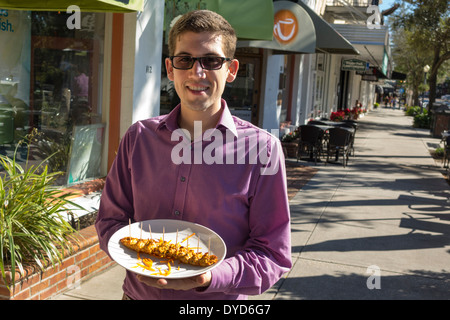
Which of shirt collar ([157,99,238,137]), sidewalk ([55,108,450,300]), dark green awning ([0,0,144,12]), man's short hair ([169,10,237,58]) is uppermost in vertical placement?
dark green awning ([0,0,144,12])

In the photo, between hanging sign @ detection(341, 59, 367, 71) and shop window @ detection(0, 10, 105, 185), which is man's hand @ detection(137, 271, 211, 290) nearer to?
shop window @ detection(0, 10, 105, 185)

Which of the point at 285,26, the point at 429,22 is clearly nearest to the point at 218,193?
the point at 285,26

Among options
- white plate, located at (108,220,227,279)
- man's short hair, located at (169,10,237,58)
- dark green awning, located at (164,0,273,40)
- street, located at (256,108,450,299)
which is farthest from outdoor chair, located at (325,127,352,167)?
white plate, located at (108,220,227,279)

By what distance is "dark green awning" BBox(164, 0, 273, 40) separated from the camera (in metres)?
7.56

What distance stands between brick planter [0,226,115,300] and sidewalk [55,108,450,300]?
0.11m

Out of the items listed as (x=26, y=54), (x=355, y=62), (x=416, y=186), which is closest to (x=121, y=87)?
(x=26, y=54)

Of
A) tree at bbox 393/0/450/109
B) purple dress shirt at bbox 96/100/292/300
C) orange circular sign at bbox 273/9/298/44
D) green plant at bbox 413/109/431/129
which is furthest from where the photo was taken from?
green plant at bbox 413/109/431/129

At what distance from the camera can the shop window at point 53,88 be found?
567 centimetres

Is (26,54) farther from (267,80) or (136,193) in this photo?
(267,80)

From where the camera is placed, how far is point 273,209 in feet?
6.52

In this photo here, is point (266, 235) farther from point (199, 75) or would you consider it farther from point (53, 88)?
point (53, 88)
